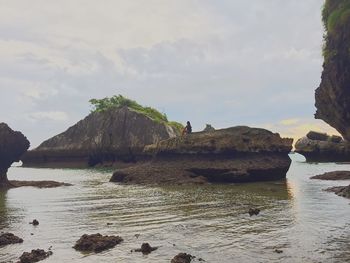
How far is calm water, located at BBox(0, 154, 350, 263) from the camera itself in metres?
14.1

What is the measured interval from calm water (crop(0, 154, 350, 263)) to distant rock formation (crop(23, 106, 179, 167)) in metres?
53.2

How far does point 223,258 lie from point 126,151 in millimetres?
73555

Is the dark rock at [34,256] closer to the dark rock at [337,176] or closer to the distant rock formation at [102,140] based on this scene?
the dark rock at [337,176]

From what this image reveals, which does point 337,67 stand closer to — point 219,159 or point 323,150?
point 219,159

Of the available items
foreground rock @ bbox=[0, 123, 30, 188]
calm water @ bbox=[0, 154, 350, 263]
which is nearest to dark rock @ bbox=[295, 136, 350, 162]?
calm water @ bbox=[0, 154, 350, 263]

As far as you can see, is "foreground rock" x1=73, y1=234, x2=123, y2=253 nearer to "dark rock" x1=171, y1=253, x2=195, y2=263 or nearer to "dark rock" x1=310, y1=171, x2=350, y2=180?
"dark rock" x1=171, y1=253, x2=195, y2=263

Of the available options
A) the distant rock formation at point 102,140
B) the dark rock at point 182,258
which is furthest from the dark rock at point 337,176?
the distant rock formation at point 102,140

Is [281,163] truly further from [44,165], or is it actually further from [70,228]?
[44,165]

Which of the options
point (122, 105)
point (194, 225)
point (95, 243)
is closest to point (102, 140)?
point (122, 105)

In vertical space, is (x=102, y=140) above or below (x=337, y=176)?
above

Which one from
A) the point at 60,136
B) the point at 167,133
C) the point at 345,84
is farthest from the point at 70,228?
the point at 60,136

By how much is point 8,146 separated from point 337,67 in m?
30.7

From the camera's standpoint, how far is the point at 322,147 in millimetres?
85688

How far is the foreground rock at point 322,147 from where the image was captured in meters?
83.1
